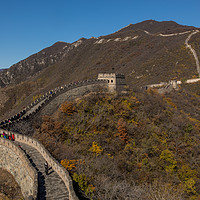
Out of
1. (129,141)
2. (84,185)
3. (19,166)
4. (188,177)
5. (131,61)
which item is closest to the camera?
(84,185)

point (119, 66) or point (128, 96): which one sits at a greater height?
point (119, 66)

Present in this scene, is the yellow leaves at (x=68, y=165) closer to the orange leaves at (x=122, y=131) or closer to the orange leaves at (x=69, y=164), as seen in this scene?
the orange leaves at (x=69, y=164)

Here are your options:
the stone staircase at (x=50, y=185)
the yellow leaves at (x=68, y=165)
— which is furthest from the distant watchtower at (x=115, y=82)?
the stone staircase at (x=50, y=185)

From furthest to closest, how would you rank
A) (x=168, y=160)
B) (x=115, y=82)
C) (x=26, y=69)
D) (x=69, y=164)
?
(x=26, y=69) < (x=115, y=82) < (x=168, y=160) < (x=69, y=164)

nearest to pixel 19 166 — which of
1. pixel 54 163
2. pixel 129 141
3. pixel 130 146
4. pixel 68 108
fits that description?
pixel 54 163

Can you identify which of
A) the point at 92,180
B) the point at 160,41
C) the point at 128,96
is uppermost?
the point at 160,41

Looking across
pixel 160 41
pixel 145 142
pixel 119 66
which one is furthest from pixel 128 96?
pixel 160 41

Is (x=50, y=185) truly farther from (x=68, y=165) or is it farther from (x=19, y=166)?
(x=19, y=166)

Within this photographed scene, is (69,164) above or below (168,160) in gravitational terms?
above

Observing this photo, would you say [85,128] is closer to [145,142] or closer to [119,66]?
[145,142]
